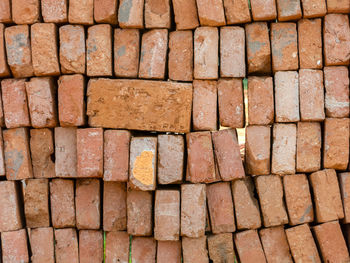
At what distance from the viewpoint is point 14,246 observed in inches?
123

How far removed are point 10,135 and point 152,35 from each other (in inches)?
65.4

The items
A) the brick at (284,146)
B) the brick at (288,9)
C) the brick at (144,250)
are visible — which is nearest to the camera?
the brick at (288,9)

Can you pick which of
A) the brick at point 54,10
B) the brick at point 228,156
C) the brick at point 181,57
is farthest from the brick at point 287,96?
the brick at point 54,10

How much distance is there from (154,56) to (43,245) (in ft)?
6.93

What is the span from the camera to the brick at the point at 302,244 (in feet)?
9.79

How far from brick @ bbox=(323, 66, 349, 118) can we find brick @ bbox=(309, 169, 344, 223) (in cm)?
59

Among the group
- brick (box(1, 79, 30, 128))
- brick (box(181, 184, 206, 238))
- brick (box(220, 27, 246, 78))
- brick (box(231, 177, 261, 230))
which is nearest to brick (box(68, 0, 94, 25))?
brick (box(1, 79, 30, 128))

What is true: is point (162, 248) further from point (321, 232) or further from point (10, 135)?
point (10, 135)

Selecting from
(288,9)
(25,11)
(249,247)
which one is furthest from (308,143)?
(25,11)

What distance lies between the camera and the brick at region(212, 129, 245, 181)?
2.96 m

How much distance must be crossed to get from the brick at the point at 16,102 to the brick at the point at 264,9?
7.41 feet

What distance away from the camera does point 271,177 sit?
118 inches

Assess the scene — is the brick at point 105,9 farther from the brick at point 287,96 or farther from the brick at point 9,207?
the brick at point 9,207

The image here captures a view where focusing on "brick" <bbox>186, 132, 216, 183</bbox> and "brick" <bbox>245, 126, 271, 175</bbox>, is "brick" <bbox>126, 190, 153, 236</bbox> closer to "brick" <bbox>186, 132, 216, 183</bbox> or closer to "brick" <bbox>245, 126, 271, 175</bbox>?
"brick" <bbox>186, 132, 216, 183</bbox>
